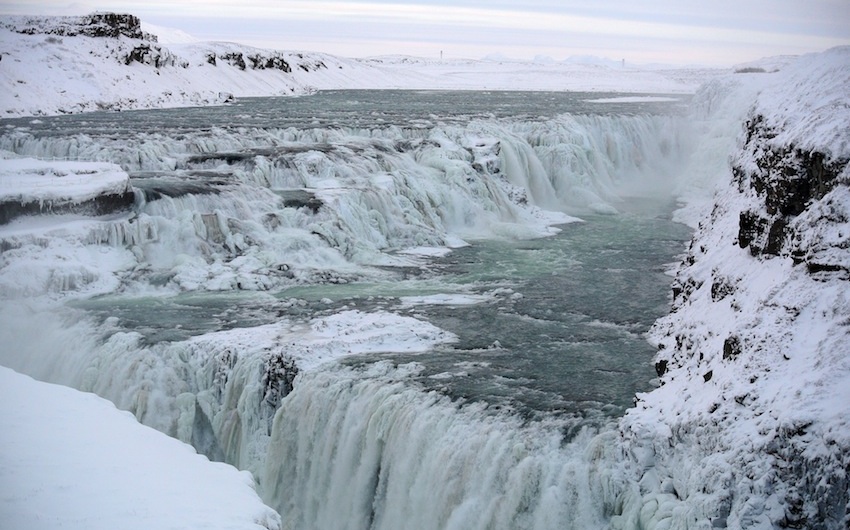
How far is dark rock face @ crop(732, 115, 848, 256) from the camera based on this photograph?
893cm

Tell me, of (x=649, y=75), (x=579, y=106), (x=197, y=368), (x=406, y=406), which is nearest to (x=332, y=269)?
(x=197, y=368)

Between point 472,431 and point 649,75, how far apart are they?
9884cm

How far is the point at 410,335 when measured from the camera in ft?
43.6

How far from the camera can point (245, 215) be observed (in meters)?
19.1

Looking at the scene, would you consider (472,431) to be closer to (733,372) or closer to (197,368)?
(733,372)

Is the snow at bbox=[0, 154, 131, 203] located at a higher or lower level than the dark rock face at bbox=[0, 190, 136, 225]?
higher

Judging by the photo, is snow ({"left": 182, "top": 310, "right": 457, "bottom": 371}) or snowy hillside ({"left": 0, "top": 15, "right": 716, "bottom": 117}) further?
snowy hillside ({"left": 0, "top": 15, "right": 716, "bottom": 117})

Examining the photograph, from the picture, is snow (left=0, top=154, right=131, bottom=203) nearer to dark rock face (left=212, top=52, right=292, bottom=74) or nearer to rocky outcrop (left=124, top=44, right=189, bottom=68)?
rocky outcrop (left=124, top=44, right=189, bottom=68)

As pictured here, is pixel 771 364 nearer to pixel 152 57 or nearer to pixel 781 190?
pixel 781 190

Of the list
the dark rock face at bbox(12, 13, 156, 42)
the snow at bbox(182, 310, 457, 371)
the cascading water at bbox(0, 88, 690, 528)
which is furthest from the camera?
the dark rock face at bbox(12, 13, 156, 42)

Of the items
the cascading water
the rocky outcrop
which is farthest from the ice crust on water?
the rocky outcrop

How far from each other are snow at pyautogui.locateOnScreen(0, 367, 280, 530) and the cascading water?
2422 millimetres

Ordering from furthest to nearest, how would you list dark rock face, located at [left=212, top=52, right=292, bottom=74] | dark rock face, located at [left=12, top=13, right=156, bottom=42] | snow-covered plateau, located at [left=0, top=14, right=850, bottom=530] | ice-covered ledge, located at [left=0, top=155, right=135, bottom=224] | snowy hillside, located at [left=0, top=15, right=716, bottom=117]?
dark rock face, located at [left=212, top=52, right=292, bottom=74]
dark rock face, located at [left=12, top=13, right=156, bottom=42]
snowy hillside, located at [left=0, top=15, right=716, bottom=117]
ice-covered ledge, located at [left=0, top=155, right=135, bottom=224]
snow-covered plateau, located at [left=0, top=14, right=850, bottom=530]

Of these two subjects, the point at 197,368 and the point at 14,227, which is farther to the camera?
the point at 14,227
